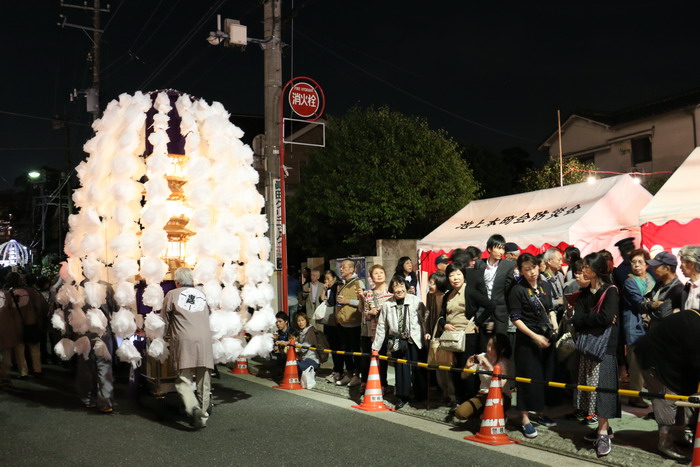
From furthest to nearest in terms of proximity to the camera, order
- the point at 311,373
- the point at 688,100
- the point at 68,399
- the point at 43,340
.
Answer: the point at 688,100, the point at 43,340, the point at 311,373, the point at 68,399

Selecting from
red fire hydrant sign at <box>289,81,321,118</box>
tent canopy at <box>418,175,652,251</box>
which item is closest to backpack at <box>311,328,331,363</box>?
tent canopy at <box>418,175,652,251</box>

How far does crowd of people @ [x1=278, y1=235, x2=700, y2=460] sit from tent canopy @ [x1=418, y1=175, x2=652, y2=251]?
301 cm

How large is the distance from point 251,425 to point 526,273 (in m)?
3.84

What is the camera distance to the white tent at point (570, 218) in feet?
42.4

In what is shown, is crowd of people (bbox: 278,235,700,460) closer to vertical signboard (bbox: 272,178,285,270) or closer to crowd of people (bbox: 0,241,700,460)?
crowd of people (bbox: 0,241,700,460)

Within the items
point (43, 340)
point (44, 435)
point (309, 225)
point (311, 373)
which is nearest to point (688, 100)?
point (309, 225)

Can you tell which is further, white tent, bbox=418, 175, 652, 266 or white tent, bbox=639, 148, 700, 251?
white tent, bbox=418, 175, 652, 266

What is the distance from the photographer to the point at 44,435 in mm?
7625

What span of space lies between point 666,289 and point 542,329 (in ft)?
4.44

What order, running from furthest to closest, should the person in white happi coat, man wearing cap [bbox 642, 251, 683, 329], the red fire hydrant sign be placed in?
the red fire hydrant sign
the person in white happi coat
man wearing cap [bbox 642, 251, 683, 329]

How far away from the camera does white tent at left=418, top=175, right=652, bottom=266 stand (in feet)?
42.4

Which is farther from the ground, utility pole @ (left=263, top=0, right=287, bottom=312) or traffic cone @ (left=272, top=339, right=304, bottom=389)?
utility pole @ (left=263, top=0, right=287, bottom=312)

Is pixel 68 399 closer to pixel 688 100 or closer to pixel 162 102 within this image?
pixel 162 102

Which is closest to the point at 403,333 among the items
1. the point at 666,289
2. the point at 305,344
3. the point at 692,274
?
the point at 305,344
